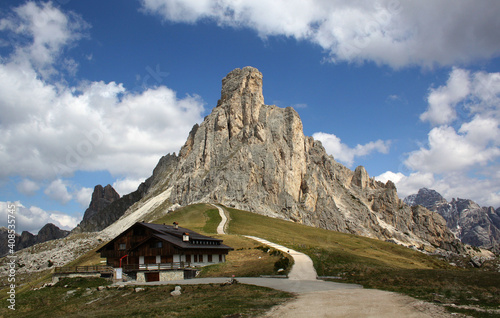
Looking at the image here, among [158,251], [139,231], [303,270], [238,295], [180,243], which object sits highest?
[139,231]

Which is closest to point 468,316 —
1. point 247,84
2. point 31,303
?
point 31,303

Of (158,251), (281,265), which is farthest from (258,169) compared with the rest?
(281,265)

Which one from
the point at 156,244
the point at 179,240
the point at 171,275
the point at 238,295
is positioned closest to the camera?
the point at 238,295

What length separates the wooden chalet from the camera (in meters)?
42.2

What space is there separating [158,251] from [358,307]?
33.2 m

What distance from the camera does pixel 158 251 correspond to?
45.0m

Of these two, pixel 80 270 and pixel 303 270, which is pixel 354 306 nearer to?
pixel 303 270

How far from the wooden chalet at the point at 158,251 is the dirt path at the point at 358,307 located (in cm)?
2218

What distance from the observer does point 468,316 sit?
15023 millimetres

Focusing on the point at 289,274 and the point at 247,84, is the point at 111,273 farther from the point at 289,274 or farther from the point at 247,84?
the point at 247,84

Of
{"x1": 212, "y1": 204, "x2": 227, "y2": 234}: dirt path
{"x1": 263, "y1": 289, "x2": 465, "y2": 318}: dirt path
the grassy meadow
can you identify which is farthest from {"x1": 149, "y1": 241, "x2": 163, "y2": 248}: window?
{"x1": 212, "y1": 204, "x2": 227, "y2": 234}: dirt path

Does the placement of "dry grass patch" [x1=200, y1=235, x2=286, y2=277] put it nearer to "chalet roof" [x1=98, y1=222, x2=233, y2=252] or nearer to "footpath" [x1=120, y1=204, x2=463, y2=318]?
"chalet roof" [x1=98, y1=222, x2=233, y2=252]

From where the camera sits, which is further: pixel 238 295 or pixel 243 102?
pixel 243 102

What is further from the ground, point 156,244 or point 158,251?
point 156,244
